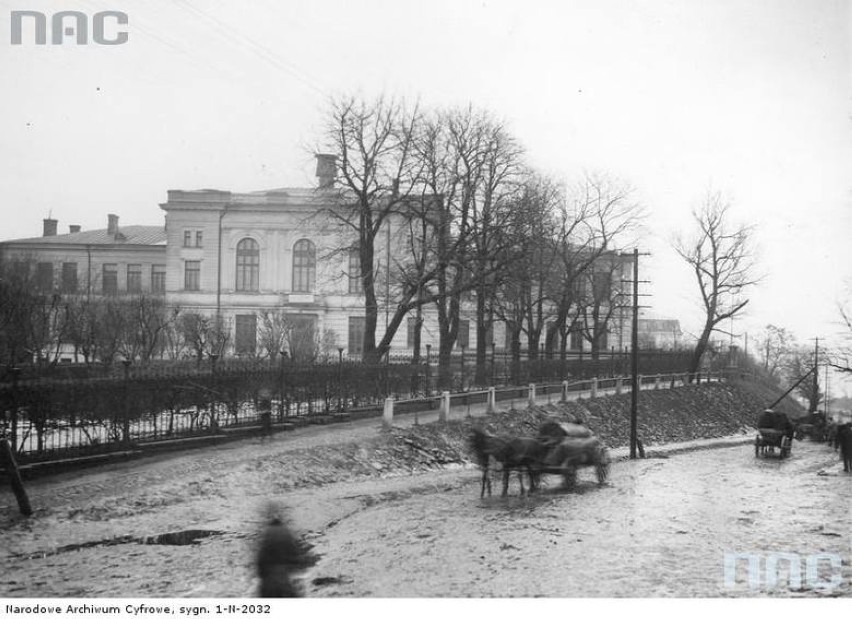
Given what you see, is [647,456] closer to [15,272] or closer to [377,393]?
[377,393]

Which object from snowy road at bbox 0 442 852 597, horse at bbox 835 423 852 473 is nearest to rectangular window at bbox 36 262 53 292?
snowy road at bbox 0 442 852 597

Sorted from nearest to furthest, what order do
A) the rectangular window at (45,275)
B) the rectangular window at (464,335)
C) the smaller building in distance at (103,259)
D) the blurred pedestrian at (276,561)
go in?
1. the blurred pedestrian at (276,561)
2. the rectangular window at (45,275)
3. the smaller building in distance at (103,259)
4. the rectangular window at (464,335)

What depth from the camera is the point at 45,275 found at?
34.6 m

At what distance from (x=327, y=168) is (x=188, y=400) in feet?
49.9

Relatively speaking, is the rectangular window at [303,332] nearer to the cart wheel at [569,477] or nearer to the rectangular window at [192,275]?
the rectangular window at [192,275]

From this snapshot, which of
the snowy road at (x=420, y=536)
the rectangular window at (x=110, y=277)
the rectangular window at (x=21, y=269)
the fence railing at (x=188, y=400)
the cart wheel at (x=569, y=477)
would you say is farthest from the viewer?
the rectangular window at (x=110, y=277)

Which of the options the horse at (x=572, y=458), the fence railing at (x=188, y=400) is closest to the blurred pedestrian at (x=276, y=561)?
the fence railing at (x=188, y=400)

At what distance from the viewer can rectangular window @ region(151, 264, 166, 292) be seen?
43.6m

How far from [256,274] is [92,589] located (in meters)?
34.8

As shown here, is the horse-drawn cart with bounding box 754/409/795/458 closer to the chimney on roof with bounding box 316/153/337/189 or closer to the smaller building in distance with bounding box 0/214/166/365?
the chimney on roof with bounding box 316/153/337/189

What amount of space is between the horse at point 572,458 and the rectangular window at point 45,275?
80.2ft

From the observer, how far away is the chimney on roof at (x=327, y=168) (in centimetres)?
2953

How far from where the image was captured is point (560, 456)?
15.7 m

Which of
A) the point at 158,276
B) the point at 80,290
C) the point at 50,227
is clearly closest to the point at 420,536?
the point at 80,290
